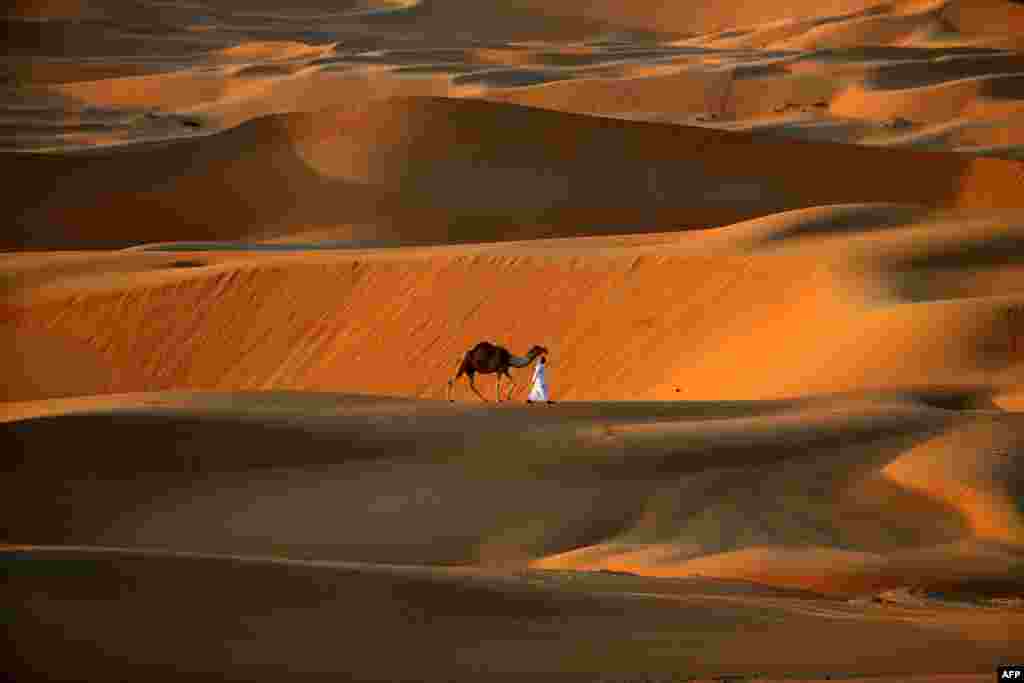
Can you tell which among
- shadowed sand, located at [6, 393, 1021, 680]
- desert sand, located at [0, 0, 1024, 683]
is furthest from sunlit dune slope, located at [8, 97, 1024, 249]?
shadowed sand, located at [6, 393, 1021, 680]

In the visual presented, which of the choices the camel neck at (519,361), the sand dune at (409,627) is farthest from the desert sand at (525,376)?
the camel neck at (519,361)

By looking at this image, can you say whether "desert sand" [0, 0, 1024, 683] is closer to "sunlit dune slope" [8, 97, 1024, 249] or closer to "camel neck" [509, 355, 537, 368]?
"sunlit dune slope" [8, 97, 1024, 249]

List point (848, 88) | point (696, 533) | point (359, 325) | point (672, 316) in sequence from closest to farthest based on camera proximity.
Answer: point (696, 533)
point (672, 316)
point (359, 325)
point (848, 88)

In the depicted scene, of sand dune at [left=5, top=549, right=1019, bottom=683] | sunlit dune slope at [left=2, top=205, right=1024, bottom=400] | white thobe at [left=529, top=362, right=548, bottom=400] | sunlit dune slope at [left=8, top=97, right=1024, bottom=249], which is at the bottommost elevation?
sand dune at [left=5, top=549, right=1019, bottom=683]

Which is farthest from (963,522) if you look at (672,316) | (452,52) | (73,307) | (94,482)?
(452,52)

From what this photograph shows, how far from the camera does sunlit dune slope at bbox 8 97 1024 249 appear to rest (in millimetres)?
32188

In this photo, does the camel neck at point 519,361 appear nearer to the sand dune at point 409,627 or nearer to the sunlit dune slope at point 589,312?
the sunlit dune slope at point 589,312

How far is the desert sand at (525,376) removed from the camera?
25.1ft

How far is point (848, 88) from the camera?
149 ft

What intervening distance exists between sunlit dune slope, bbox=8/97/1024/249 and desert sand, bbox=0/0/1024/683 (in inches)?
2.9

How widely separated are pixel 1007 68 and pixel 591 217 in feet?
60.2

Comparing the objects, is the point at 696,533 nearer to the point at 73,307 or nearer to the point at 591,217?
the point at 73,307

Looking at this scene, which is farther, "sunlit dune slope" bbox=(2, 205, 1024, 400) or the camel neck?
"sunlit dune slope" bbox=(2, 205, 1024, 400)

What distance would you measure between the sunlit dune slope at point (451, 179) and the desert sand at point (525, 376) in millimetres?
74
